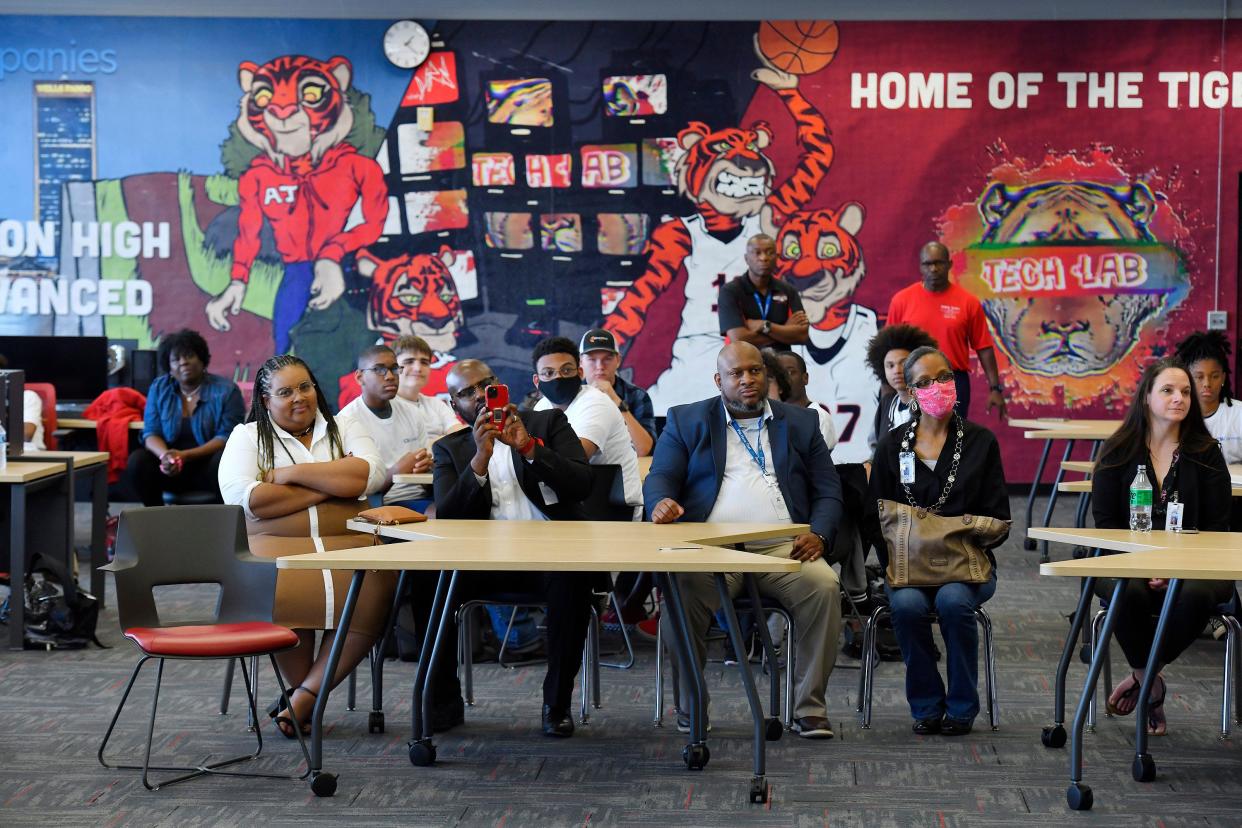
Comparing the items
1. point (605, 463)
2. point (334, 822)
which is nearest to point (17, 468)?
point (605, 463)

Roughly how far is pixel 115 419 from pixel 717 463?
4875 millimetres

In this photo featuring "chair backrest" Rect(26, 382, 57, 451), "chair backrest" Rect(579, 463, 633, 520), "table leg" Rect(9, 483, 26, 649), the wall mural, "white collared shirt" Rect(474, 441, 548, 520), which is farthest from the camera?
the wall mural

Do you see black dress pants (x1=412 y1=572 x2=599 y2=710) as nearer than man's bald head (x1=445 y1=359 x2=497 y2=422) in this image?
Yes

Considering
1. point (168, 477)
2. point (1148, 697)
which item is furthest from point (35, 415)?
point (1148, 697)

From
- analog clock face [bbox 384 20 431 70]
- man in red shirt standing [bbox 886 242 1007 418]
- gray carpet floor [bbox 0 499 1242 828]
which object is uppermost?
analog clock face [bbox 384 20 431 70]

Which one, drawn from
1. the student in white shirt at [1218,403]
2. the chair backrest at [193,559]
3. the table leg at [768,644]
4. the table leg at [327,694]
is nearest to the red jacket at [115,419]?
the chair backrest at [193,559]

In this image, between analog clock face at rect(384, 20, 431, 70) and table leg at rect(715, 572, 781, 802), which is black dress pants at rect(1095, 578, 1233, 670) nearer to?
table leg at rect(715, 572, 781, 802)

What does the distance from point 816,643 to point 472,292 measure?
6.26 m

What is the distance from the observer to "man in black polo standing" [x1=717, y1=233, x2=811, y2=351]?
727cm

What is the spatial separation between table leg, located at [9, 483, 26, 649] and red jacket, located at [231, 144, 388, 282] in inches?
191

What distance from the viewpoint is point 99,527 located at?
20.1 feet

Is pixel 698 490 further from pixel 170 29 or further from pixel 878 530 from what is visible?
pixel 170 29

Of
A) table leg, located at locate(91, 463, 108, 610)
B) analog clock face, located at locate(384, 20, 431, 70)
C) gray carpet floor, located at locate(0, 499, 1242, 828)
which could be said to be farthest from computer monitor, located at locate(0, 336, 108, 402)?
gray carpet floor, located at locate(0, 499, 1242, 828)

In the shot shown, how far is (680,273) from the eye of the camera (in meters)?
9.95
